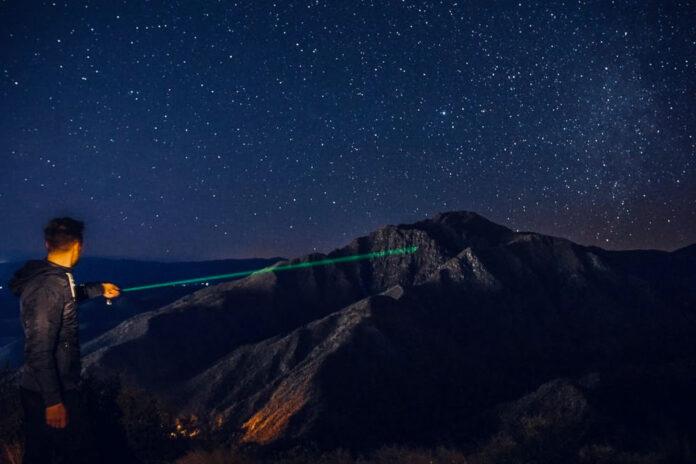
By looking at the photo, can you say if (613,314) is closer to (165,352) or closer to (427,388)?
(427,388)

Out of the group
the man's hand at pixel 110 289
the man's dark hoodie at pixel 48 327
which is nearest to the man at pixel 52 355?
the man's dark hoodie at pixel 48 327

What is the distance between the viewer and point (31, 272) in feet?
11.7

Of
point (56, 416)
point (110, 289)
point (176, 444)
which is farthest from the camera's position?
point (176, 444)

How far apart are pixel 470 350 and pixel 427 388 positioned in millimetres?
6506

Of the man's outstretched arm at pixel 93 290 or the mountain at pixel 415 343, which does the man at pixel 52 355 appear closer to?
the man's outstretched arm at pixel 93 290

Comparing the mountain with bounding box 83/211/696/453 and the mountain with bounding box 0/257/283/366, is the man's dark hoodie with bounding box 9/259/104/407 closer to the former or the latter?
the mountain with bounding box 83/211/696/453

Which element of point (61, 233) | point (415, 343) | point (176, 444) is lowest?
point (415, 343)

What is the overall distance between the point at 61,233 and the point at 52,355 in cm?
100

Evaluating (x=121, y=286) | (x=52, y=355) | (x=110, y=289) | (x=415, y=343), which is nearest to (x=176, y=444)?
(x=110, y=289)

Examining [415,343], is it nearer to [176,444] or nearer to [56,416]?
[176,444]

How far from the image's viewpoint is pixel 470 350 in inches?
1197

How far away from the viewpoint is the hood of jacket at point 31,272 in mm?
3541

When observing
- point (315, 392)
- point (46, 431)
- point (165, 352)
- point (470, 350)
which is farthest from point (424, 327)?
point (46, 431)

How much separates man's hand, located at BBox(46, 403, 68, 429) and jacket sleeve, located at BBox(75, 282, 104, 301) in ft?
3.16
